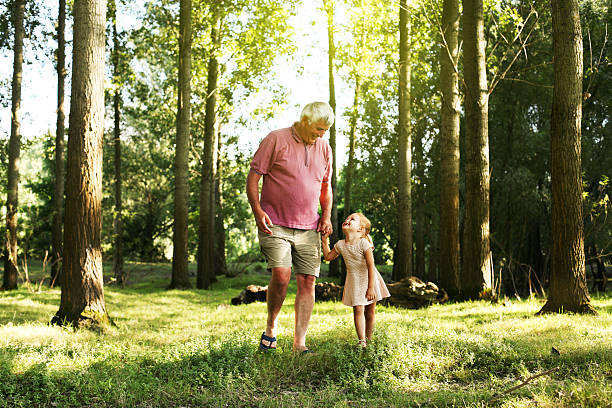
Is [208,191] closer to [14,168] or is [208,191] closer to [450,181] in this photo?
[14,168]

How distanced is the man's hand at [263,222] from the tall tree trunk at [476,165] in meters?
7.02

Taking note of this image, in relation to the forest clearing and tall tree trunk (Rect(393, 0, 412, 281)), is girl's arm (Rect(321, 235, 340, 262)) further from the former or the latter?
tall tree trunk (Rect(393, 0, 412, 281))

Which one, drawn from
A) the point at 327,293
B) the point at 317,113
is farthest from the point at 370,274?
the point at 327,293

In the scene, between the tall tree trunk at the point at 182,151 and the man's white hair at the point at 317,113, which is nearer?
the man's white hair at the point at 317,113

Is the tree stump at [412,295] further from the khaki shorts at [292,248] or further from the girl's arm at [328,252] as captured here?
the khaki shorts at [292,248]

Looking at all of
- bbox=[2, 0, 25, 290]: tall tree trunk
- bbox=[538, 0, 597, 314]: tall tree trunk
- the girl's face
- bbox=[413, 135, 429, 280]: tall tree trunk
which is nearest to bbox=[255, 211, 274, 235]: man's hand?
the girl's face

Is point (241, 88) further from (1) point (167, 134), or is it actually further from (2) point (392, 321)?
(2) point (392, 321)

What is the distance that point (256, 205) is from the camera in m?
5.36

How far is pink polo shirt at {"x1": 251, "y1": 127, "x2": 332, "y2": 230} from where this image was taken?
548 cm

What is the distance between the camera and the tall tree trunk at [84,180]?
780 centimetres

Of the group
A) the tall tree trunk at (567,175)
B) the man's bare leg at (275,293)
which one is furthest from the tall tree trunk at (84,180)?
the tall tree trunk at (567,175)

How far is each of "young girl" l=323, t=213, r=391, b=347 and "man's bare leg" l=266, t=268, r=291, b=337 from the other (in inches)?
19.4

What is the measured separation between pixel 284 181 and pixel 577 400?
3182mm

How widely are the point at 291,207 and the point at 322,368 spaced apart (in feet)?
5.22
